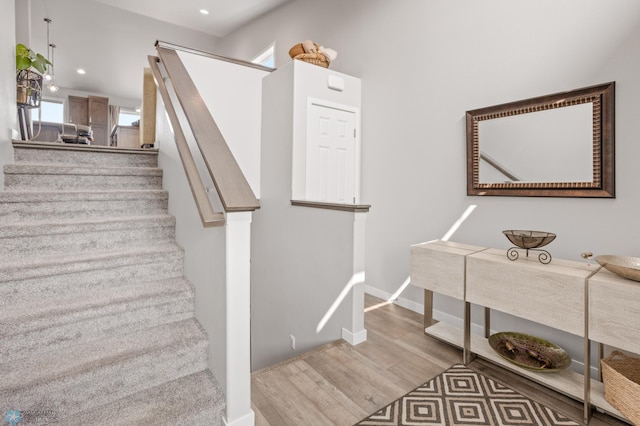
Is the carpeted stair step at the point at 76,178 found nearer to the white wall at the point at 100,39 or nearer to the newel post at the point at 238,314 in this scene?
the newel post at the point at 238,314

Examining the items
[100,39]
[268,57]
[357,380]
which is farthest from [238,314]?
[100,39]

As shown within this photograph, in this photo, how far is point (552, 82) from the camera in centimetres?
232

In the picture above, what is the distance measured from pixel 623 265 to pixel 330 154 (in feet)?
8.47

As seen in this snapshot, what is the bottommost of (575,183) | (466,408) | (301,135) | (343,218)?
(466,408)

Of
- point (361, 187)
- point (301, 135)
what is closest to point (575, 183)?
point (361, 187)

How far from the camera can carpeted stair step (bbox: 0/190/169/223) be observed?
2.17 metres

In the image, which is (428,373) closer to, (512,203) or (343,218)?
(343,218)

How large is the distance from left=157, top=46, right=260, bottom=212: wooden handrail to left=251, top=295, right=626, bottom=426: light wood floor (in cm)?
114

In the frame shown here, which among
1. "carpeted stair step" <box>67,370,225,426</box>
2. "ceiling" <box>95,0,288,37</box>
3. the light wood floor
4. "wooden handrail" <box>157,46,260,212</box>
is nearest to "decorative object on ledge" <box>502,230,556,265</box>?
the light wood floor

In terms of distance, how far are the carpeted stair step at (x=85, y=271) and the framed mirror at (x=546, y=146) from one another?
244 centimetres

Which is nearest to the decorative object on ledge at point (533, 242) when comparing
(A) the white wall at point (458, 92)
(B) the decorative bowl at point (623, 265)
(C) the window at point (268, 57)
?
(B) the decorative bowl at point (623, 265)

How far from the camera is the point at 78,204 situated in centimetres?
238

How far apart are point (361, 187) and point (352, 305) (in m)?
1.66

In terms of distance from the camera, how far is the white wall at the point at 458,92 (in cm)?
205
